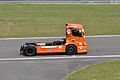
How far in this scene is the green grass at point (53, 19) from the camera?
33.2 m

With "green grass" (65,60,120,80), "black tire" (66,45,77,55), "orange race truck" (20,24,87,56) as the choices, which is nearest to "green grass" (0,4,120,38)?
"orange race truck" (20,24,87,56)

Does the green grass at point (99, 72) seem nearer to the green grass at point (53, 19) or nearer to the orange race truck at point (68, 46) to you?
the orange race truck at point (68, 46)

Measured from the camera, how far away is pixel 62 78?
1795 centimetres

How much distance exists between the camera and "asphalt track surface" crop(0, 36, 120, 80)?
60.8 ft

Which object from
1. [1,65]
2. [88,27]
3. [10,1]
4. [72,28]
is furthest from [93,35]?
[10,1]

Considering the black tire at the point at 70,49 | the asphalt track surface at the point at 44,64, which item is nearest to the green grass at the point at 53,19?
the asphalt track surface at the point at 44,64

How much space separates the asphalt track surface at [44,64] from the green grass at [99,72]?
68 cm

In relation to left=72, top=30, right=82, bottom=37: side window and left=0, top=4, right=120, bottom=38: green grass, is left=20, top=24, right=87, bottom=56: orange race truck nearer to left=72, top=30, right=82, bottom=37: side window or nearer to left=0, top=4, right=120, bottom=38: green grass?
left=72, top=30, right=82, bottom=37: side window

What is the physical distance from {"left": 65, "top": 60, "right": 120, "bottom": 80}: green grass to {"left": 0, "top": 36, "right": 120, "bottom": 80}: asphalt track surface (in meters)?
0.68

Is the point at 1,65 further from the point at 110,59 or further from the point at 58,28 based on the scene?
the point at 58,28

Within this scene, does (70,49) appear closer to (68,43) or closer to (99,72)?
(68,43)

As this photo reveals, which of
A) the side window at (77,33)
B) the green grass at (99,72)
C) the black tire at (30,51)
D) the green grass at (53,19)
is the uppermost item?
the green grass at (53,19)

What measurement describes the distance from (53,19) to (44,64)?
2031 centimetres

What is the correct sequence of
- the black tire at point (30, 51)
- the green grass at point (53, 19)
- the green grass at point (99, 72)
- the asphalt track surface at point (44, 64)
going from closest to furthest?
the green grass at point (99, 72) → the asphalt track surface at point (44, 64) → the black tire at point (30, 51) → the green grass at point (53, 19)
